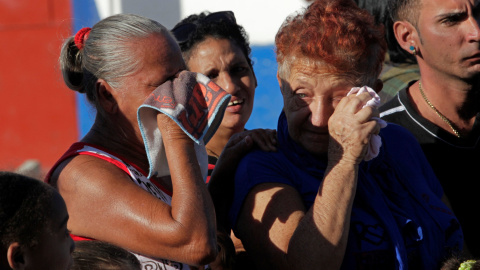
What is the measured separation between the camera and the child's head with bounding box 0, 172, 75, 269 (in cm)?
160

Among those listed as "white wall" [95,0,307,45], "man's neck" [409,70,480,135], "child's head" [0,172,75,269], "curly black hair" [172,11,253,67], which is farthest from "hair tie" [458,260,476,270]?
"white wall" [95,0,307,45]

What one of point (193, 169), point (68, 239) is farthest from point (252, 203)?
point (68, 239)

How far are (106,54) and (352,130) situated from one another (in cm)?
90

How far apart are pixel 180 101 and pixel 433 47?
63.3 inches

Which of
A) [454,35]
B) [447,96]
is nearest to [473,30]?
[454,35]

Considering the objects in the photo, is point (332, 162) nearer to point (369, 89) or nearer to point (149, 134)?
point (369, 89)

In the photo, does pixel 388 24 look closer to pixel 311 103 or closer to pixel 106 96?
pixel 311 103

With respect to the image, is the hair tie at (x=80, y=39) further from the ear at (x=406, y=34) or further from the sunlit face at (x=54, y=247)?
the ear at (x=406, y=34)

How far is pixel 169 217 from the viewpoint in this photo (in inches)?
79.8

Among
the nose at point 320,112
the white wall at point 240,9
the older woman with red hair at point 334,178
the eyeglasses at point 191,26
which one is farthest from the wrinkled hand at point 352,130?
the white wall at point 240,9

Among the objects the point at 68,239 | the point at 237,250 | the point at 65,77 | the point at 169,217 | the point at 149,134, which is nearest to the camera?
the point at 68,239

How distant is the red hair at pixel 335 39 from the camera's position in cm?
236

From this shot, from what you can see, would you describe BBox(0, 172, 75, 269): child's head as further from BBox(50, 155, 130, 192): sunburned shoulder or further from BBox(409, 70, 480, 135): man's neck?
BBox(409, 70, 480, 135): man's neck

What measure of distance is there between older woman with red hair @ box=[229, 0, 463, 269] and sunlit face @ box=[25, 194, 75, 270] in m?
0.73
